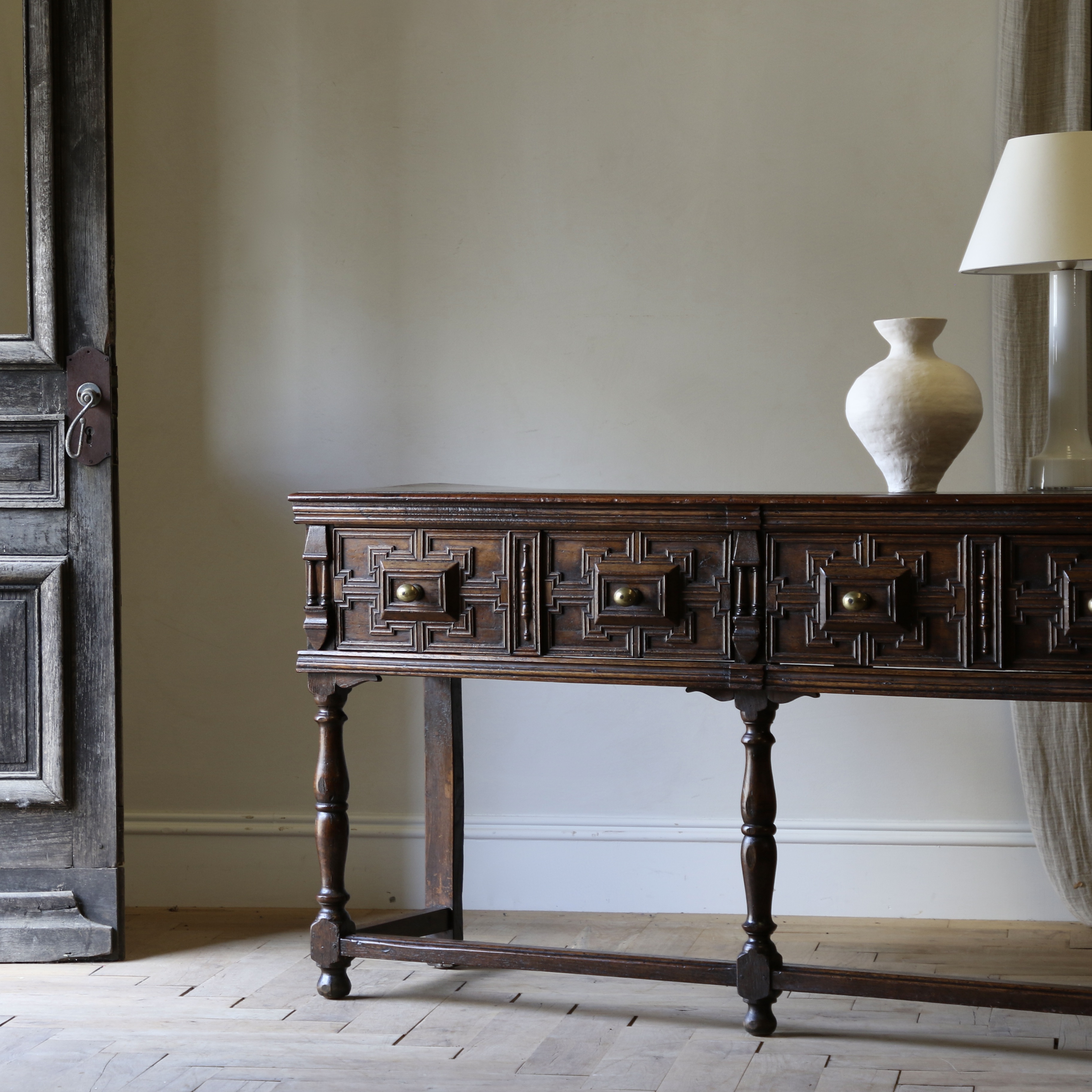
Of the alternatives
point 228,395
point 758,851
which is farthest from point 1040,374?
point 228,395

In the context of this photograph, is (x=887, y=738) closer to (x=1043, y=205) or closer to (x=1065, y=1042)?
(x=1065, y=1042)

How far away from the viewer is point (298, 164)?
3223 millimetres

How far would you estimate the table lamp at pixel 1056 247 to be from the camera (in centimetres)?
229

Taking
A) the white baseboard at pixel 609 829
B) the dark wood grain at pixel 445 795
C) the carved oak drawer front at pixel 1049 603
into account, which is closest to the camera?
the carved oak drawer front at pixel 1049 603

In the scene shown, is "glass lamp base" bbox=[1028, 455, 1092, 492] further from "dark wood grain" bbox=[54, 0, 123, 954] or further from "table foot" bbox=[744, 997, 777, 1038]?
"dark wood grain" bbox=[54, 0, 123, 954]

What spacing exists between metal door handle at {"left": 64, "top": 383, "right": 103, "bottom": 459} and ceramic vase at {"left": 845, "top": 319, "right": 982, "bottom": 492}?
158 cm

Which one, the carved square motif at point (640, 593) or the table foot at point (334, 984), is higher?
the carved square motif at point (640, 593)

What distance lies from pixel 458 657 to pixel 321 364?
1.12 meters

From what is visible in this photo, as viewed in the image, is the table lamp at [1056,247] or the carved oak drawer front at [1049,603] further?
the table lamp at [1056,247]

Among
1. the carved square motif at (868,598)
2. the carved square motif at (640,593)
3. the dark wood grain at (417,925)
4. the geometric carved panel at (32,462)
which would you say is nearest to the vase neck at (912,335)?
the carved square motif at (868,598)

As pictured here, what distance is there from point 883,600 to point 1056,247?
0.69 m

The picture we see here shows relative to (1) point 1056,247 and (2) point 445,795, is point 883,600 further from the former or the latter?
(2) point 445,795

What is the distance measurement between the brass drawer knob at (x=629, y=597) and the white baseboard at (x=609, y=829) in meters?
0.89

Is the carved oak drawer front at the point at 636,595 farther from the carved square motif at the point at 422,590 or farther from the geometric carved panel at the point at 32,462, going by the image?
the geometric carved panel at the point at 32,462
